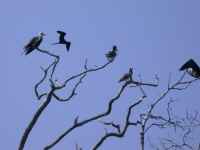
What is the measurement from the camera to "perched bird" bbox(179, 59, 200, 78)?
1745 cm

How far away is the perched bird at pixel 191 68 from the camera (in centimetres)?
1745

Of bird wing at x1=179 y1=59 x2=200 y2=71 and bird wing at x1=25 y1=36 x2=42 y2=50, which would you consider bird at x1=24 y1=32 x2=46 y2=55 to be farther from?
bird wing at x1=179 y1=59 x2=200 y2=71

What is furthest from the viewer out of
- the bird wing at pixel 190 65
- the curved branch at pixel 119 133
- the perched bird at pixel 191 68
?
the bird wing at pixel 190 65

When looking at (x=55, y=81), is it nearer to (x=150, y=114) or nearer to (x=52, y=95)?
(x=52, y=95)

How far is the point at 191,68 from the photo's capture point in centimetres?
1761

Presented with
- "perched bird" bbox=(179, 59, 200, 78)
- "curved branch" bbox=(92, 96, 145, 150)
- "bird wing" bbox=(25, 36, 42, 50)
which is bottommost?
"curved branch" bbox=(92, 96, 145, 150)

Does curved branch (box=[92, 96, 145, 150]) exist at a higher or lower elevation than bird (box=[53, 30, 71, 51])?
lower

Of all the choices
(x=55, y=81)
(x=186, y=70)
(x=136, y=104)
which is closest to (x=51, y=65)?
(x=55, y=81)

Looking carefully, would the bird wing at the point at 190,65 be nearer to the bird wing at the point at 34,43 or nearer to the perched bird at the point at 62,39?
the perched bird at the point at 62,39

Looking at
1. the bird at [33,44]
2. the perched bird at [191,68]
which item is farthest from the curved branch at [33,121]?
the perched bird at [191,68]

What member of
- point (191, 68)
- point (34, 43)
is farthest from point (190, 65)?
point (34, 43)

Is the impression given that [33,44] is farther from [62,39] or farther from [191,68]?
[191,68]

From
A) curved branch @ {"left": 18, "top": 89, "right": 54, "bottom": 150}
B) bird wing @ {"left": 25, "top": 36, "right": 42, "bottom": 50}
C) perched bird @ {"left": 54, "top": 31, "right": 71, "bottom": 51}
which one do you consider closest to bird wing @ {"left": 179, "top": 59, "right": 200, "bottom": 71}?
perched bird @ {"left": 54, "top": 31, "right": 71, "bottom": 51}

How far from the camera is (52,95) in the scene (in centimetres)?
1567
